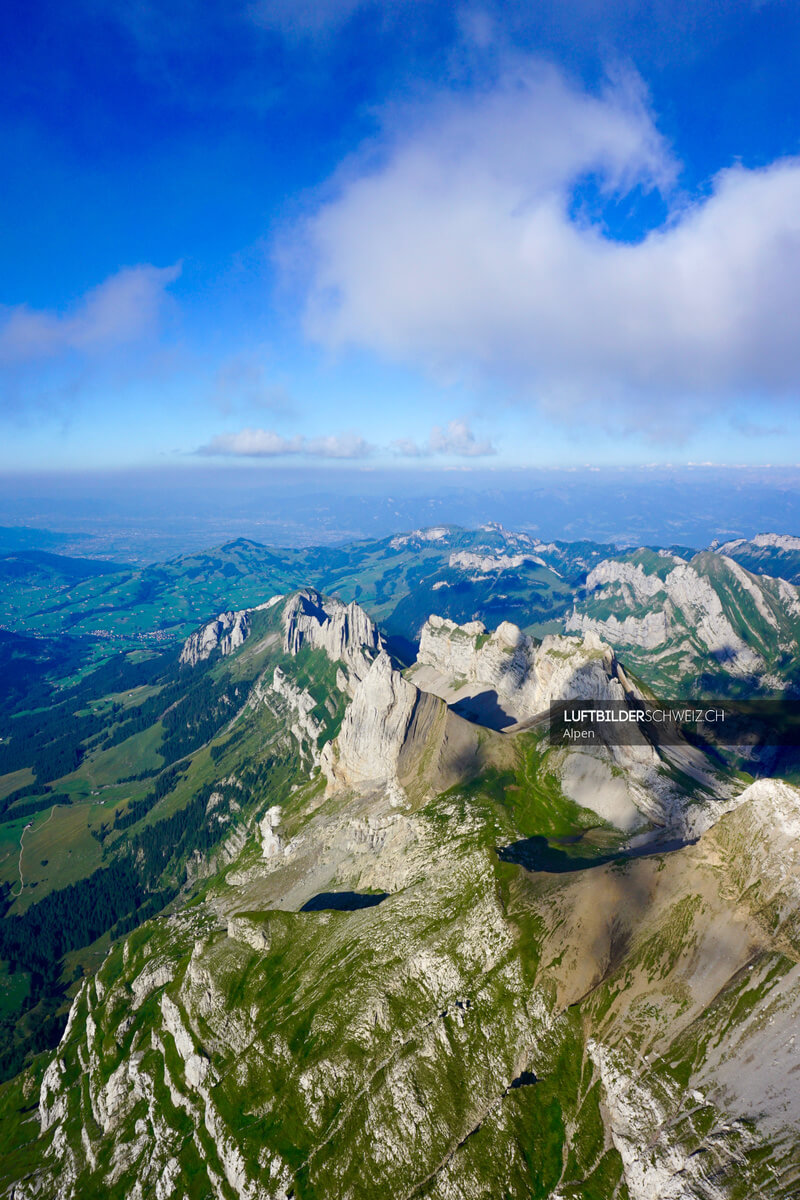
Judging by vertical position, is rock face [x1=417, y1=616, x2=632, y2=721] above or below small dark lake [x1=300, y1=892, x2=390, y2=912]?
above

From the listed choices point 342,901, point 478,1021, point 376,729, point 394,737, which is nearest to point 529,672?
point 394,737

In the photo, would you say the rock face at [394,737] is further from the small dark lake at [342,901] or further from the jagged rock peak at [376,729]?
the small dark lake at [342,901]

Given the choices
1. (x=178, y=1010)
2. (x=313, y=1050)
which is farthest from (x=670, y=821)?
(x=178, y=1010)

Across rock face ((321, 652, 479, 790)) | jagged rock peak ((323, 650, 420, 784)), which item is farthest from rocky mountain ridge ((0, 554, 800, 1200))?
jagged rock peak ((323, 650, 420, 784))

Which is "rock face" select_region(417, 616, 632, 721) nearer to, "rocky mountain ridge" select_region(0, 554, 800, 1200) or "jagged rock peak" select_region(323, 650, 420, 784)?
"rocky mountain ridge" select_region(0, 554, 800, 1200)

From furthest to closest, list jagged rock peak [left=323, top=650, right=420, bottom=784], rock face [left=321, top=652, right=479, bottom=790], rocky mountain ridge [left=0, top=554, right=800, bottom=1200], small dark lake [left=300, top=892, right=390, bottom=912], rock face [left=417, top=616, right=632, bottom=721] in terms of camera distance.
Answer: jagged rock peak [left=323, top=650, right=420, bottom=784]
rock face [left=417, top=616, right=632, bottom=721]
rock face [left=321, top=652, right=479, bottom=790]
small dark lake [left=300, top=892, right=390, bottom=912]
rocky mountain ridge [left=0, top=554, right=800, bottom=1200]

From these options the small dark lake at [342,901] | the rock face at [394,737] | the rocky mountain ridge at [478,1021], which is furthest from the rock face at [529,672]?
the small dark lake at [342,901]

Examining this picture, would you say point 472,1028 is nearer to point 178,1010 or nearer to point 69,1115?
point 178,1010

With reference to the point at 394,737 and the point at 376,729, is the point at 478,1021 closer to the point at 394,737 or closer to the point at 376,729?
the point at 394,737
